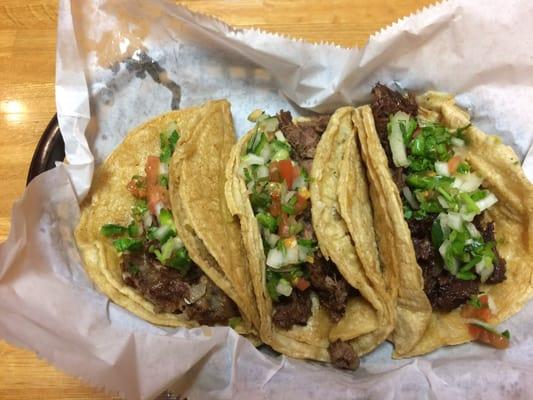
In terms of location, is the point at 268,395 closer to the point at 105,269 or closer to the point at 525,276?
the point at 105,269

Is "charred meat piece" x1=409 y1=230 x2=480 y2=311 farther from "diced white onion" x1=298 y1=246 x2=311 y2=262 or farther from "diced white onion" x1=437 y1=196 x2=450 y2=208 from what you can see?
"diced white onion" x1=298 y1=246 x2=311 y2=262

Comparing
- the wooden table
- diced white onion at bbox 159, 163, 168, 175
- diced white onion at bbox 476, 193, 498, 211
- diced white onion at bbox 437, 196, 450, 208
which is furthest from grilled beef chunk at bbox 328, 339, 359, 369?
the wooden table

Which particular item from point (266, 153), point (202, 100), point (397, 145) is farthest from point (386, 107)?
point (202, 100)

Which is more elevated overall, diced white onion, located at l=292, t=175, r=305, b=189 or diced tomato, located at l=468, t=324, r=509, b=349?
diced white onion, located at l=292, t=175, r=305, b=189

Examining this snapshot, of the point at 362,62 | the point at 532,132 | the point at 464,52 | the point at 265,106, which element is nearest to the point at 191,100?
the point at 265,106

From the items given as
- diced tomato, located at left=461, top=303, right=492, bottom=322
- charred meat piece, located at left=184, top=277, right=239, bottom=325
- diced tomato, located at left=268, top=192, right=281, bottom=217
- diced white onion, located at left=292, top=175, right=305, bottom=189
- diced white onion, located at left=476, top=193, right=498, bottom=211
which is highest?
diced white onion, located at left=476, top=193, right=498, bottom=211

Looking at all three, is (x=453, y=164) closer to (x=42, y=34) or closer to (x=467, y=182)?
(x=467, y=182)

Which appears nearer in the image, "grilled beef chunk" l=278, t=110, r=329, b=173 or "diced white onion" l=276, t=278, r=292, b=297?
"diced white onion" l=276, t=278, r=292, b=297

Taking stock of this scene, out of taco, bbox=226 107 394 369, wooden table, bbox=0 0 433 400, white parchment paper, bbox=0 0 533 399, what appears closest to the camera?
white parchment paper, bbox=0 0 533 399
